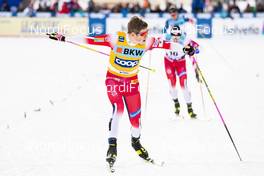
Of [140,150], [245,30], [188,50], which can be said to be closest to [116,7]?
[245,30]

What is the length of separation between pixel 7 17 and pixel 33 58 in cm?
887

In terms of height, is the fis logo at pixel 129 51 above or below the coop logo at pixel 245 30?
above

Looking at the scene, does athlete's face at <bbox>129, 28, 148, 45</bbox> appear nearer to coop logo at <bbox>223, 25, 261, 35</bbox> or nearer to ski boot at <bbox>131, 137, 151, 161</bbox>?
ski boot at <bbox>131, 137, 151, 161</bbox>

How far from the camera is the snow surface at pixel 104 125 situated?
694 centimetres

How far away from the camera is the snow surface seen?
6938mm

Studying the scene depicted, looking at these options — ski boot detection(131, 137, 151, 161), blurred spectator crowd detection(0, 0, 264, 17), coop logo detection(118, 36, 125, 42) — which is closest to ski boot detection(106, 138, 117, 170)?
ski boot detection(131, 137, 151, 161)

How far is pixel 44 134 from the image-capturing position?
9.18m

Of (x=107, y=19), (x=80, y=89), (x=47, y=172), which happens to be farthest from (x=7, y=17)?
(x=47, y=172)

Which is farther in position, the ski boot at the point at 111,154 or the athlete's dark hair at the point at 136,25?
the ski boot at the point at 111,154

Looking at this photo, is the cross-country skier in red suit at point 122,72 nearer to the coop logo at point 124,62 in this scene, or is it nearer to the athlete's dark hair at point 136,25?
the coop logo at point 124,62

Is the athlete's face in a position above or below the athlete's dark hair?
below

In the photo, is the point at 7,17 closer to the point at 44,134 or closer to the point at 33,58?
the point at 33,58

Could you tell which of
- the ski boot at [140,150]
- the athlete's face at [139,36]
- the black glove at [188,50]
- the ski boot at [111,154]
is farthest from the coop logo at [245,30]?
the ski boot at [111,154]

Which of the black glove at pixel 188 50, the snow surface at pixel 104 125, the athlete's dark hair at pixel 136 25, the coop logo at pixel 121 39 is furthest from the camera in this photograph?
the black glove at pixel 188 50
